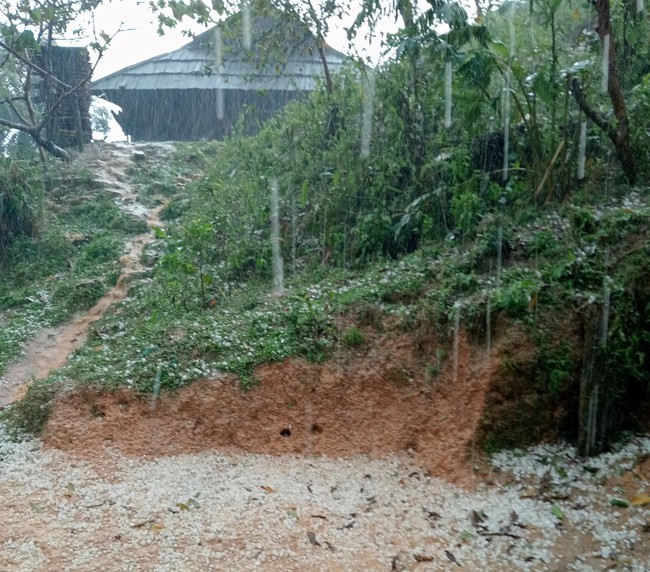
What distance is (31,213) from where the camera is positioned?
12.1m

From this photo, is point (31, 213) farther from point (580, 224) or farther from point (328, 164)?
point (580, 224)

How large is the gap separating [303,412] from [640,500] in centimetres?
264

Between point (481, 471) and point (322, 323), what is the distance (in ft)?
6.37

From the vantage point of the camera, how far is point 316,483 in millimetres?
5402

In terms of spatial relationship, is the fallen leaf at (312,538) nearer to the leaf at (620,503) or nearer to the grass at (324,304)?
the grass at (324,304)

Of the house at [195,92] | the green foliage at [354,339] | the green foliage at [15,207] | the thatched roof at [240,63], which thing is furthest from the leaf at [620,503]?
the house at [195,92]

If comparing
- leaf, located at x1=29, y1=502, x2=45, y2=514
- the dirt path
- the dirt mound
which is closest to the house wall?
the dirt path

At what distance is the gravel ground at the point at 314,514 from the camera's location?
14.6 feet

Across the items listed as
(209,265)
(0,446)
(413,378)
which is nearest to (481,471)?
(413,378)

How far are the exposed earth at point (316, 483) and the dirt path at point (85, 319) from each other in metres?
0.71

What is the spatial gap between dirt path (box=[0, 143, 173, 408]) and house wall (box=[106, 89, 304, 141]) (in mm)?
3249

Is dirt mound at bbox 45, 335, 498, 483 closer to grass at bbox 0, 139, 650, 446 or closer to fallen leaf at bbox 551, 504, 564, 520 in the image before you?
grass at bbox 0, 139, 650, 446

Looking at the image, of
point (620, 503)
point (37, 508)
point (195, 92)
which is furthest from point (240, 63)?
point (620, 503)

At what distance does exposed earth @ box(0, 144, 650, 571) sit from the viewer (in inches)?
177
